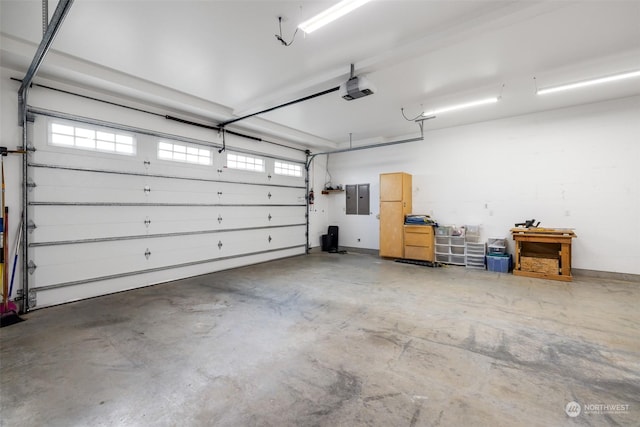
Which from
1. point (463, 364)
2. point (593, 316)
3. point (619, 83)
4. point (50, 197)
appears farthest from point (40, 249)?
point (619, 83)

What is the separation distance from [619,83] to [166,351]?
7466 millimetres

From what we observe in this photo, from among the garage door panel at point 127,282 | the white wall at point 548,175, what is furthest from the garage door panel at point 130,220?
the white wall at point 548,175

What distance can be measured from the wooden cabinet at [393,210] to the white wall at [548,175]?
548 mm

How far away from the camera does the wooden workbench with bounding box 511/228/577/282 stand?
5012 millimetres

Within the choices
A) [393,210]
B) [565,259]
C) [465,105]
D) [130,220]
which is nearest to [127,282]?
[130,220]

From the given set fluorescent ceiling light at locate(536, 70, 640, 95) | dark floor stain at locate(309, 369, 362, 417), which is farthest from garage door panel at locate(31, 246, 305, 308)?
fluorescent ceiling light at locate(536, 70, 640, 95)

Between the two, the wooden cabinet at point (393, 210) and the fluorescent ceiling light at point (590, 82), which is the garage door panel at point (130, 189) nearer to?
the wooden cabinet at point (393, 210)

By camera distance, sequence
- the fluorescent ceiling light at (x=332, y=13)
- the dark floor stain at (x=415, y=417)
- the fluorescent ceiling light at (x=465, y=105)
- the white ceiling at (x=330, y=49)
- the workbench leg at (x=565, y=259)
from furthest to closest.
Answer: the workbench leg at (x=565, y=259) → the fluorescent ceiling light at (x=465, y=105) → the white ceiling at (x=330, y=49) → the fluorescent ceiling light at (x=332, y=13) → the dark floor stain at (x=415, y=417)

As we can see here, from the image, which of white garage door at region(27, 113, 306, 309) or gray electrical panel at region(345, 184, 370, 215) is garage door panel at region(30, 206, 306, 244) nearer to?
white garage door at region(27, 113, 306, 309)

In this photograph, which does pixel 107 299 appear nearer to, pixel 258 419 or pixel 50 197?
pixel 50 197

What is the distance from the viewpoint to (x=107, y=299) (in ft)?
13.5

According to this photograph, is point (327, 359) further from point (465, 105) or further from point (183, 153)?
point (465, 105)

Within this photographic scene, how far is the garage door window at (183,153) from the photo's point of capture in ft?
16.7

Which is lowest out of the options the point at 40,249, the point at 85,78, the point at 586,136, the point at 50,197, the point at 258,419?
the point at 258,419
